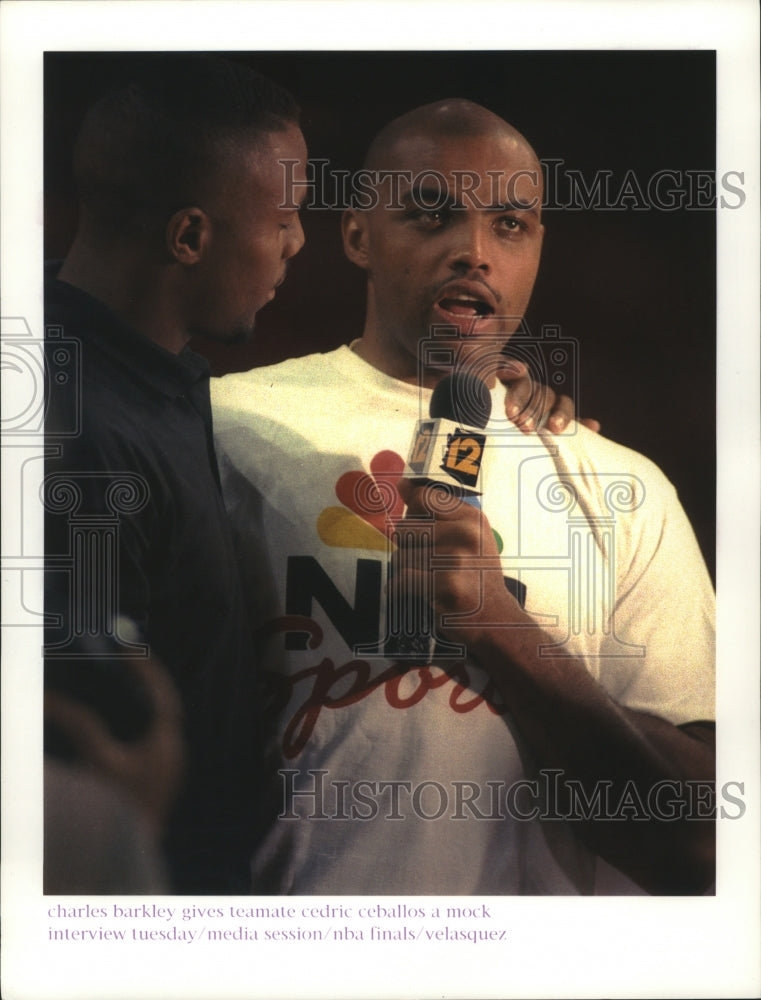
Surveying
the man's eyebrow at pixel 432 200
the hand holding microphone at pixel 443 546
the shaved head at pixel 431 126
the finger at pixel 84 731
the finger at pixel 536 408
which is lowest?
the finger at pixel 84 731

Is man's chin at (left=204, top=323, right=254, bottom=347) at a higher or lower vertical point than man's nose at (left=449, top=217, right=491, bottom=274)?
lower

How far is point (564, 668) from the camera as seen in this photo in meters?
1.94

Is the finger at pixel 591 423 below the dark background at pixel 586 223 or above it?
below

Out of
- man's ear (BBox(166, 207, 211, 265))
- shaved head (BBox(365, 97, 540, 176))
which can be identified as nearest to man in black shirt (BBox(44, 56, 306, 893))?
man's ear (BBox(166, 207, 211, 265))

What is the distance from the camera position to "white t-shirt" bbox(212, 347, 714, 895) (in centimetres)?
194

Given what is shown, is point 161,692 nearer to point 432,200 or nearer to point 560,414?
point 560,414

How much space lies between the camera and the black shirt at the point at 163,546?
193 cm

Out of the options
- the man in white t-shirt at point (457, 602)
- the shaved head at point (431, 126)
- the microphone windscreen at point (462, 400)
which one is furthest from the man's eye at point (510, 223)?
the microphone windscreen at point (462, 400)

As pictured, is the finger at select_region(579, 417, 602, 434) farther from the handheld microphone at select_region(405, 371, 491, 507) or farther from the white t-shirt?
the handheld microphone at select_region(405, 371, 491, 507)

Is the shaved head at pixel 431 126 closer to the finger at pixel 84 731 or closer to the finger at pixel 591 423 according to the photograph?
the finger at pixel 591 423

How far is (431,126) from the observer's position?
1.96 meters

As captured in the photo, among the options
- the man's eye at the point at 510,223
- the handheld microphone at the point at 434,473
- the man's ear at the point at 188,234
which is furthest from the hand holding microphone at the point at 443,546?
the man's ear at the point at 188,234

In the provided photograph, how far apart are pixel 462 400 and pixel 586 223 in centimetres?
39

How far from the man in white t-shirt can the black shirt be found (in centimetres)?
6
